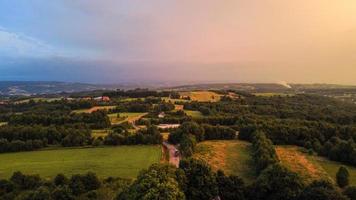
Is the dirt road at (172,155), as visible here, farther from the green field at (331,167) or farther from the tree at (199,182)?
the green field at (331,167)

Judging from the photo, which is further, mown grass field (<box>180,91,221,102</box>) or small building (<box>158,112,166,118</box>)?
mown grass field (<box>180,91,221,102</box>)

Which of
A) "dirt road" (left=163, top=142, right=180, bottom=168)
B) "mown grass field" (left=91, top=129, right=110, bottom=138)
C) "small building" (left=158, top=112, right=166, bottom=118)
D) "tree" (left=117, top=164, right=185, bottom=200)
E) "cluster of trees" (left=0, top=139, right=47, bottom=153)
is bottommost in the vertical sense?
"dirt road" (left=163, top=142, right=180, bottom=168)

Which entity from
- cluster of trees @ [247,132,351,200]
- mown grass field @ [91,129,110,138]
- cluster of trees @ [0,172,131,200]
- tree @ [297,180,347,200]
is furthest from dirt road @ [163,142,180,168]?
tree @ [297,180,347,200]

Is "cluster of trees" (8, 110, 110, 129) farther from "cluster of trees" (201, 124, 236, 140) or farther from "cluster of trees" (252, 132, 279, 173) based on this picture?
"cluster of trees" (252, 132, 279, 173)

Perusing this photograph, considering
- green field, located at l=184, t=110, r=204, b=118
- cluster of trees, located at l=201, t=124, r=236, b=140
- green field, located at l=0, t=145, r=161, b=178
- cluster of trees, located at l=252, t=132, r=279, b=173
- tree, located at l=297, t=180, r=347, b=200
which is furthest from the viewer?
green field, located at l=184, t=110, r=204, b=118

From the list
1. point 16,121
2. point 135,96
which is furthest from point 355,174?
point 135,96

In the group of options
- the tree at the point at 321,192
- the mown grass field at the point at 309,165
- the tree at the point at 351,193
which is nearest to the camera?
the tree at the point at 321,192

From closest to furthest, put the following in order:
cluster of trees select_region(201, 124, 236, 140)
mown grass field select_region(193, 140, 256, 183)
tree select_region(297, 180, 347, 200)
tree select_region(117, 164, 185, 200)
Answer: tree select_region(117, 164, 185, 200) → tree select_region(297, 180, 347, 200) → mown grass field select_region(193, 140, 256, 183) → cluster of trees select_region(201, 124, 236, 140)

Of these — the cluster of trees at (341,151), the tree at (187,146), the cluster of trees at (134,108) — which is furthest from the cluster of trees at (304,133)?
the cluster of trees at (134,108)
